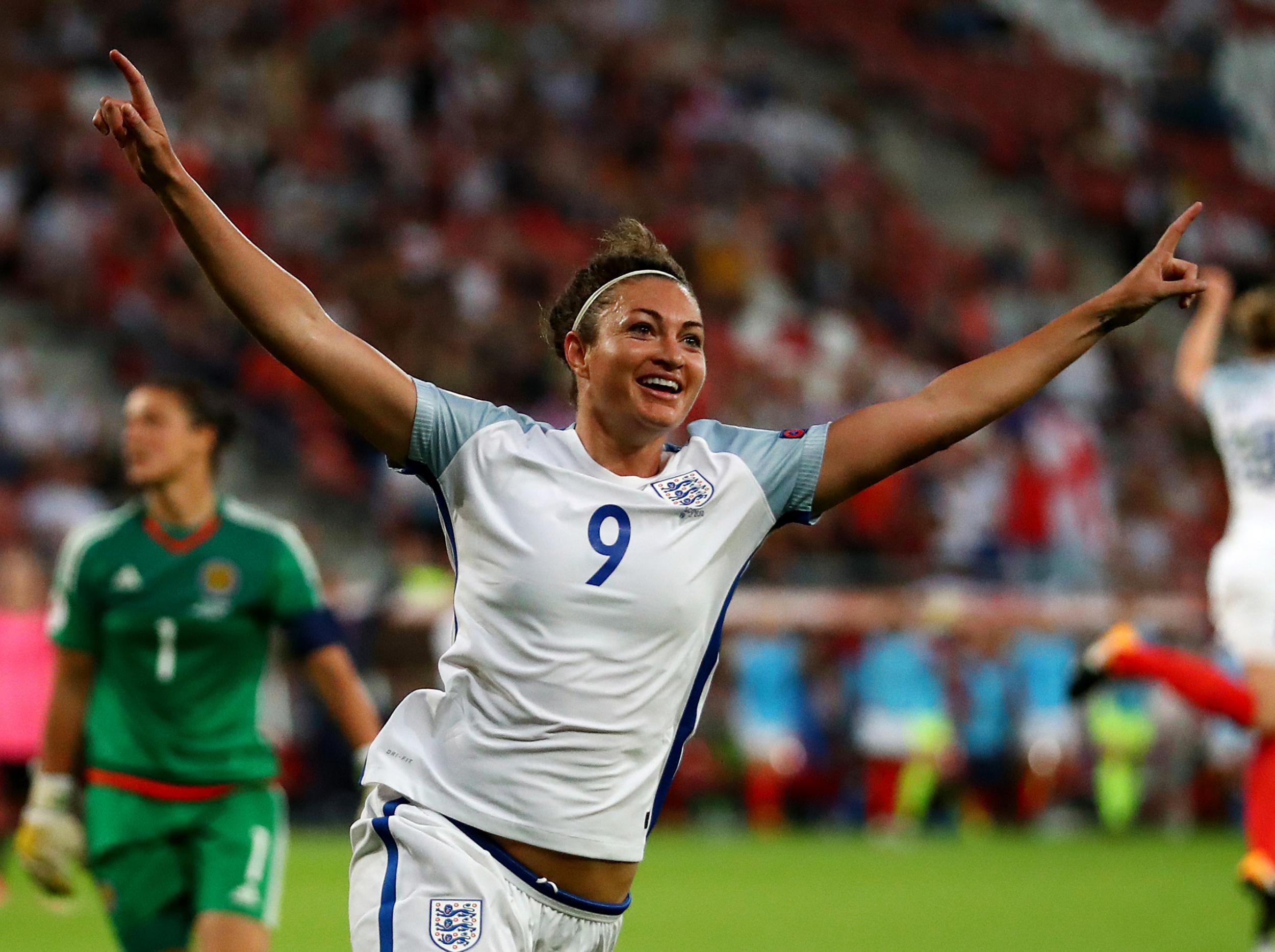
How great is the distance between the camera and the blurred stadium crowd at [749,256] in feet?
55.4

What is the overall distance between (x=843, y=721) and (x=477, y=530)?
13323 millimetres

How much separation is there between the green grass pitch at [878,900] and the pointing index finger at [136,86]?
20.2 feet

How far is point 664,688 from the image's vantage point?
160 inches

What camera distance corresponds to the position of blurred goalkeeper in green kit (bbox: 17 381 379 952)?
5879 mm

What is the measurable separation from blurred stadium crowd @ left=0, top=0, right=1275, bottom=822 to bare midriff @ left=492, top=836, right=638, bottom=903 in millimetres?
11402

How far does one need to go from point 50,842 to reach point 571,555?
2844mm

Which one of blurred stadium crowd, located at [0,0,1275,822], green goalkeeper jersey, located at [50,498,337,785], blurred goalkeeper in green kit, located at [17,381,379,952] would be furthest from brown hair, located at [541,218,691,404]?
blurred stadium crowd, located at [0,0,1275,822]

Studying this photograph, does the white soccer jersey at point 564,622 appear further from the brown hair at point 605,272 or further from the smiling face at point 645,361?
the brown hair at point 605,272

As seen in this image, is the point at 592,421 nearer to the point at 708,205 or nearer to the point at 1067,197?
the point at 708,205

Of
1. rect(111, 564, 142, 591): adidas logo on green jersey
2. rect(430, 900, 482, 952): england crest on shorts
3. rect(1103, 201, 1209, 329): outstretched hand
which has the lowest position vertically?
rect(430, 900, 482, 952): england crest on shorts

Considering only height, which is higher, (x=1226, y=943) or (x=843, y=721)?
(x=843, y=721)

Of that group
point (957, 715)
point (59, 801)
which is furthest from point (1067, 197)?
point (59, 801)

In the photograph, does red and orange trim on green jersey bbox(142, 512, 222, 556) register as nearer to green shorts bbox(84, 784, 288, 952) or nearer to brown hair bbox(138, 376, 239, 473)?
brown hair bbox(138, 376, 239, 473)

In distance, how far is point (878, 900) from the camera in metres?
11.4
